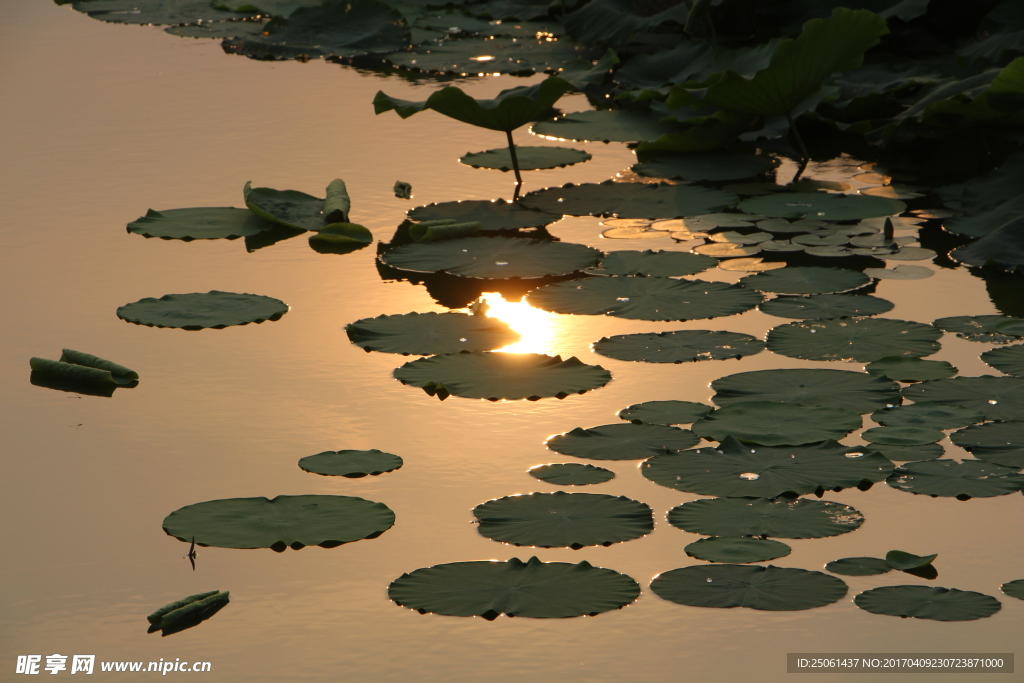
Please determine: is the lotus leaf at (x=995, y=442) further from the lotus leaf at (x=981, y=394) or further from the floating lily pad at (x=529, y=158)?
the floating lily pad at (x=529, y=158)

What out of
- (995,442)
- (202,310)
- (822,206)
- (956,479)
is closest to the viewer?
(956,479)

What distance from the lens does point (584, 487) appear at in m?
2.40

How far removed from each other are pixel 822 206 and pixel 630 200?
0.64 metres

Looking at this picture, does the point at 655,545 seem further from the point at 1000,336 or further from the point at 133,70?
the point at 133,70

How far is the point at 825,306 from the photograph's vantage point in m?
3.31

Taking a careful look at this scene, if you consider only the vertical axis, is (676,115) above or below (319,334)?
above

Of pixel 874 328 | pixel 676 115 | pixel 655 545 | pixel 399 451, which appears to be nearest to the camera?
pixel 655 545

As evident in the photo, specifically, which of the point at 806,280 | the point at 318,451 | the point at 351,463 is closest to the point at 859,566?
the point at 351,463

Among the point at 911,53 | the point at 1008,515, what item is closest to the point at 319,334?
the point at 1008,515

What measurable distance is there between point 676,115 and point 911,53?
141 centimetres

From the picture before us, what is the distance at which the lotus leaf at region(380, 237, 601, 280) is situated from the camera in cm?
364

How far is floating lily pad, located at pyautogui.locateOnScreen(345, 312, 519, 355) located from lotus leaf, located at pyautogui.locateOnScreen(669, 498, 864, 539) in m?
0.94

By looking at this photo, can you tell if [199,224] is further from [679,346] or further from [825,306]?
[825,306]

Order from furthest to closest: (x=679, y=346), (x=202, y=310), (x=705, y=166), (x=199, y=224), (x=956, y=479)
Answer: (x=705, y=166), (x=199, y=224), (x=202, y=310), (x=679, y=346), (x=956, y=479)
